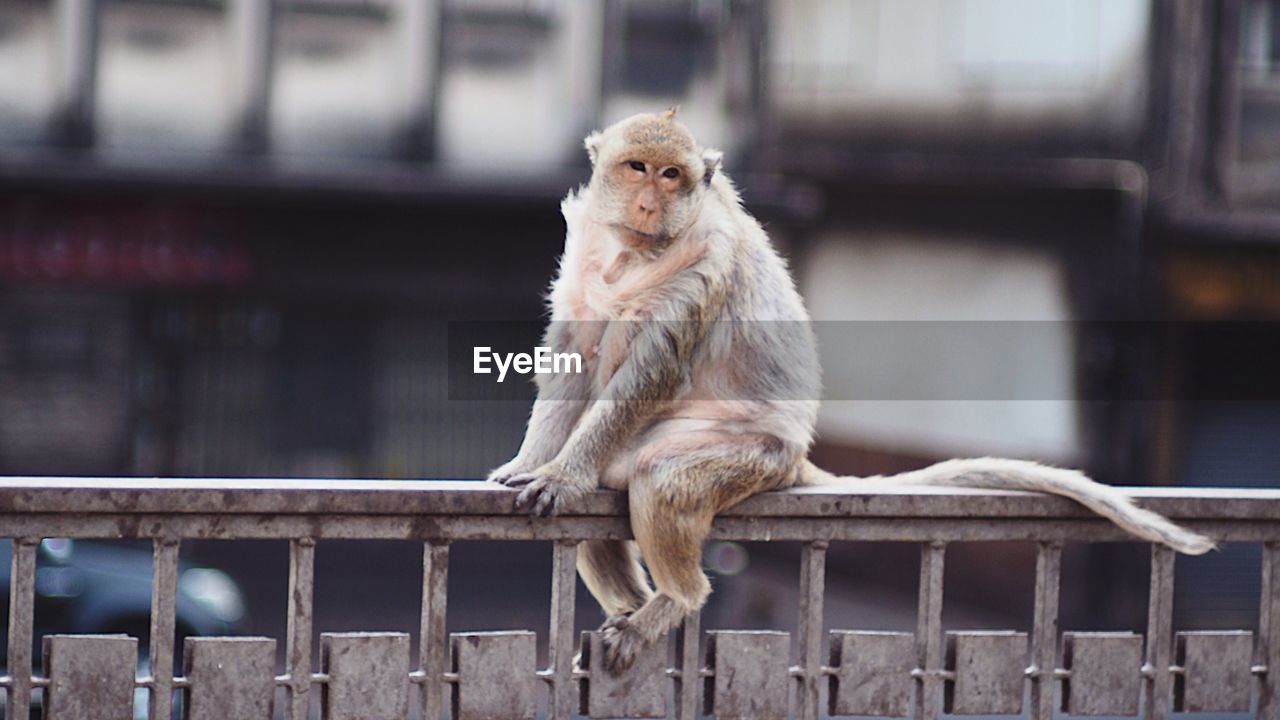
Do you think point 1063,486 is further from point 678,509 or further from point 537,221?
point 537,221

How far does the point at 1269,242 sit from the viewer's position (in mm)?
13648

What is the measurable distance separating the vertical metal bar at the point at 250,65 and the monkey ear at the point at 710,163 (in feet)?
29.5

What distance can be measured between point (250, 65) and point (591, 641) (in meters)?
9.95

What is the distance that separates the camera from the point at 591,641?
3680 millimetres

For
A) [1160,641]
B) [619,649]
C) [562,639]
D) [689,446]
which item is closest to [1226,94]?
[1160,641]

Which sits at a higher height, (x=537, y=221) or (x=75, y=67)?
(x=75, y=67)

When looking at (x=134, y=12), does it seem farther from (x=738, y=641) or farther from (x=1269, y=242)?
(x=738, y=641)

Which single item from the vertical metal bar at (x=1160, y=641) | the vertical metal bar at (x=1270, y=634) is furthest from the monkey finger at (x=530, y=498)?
the vertical metal bar at (x=1270, y=634)

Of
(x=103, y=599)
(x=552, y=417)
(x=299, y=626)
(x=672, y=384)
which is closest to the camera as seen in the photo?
(x=299, y=626)

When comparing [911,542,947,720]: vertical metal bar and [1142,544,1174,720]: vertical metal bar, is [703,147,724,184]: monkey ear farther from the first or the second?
[1142,544,1174,720]: vertical metal bar

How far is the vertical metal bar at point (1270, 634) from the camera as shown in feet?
13.2

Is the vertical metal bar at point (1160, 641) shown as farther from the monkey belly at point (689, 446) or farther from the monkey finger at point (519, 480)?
the monkey finger at point (519, 480)

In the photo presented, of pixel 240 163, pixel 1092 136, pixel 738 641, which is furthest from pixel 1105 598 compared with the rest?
pixel 738 641

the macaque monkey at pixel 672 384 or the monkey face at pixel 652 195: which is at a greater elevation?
the monkey face at pixel 652 195
